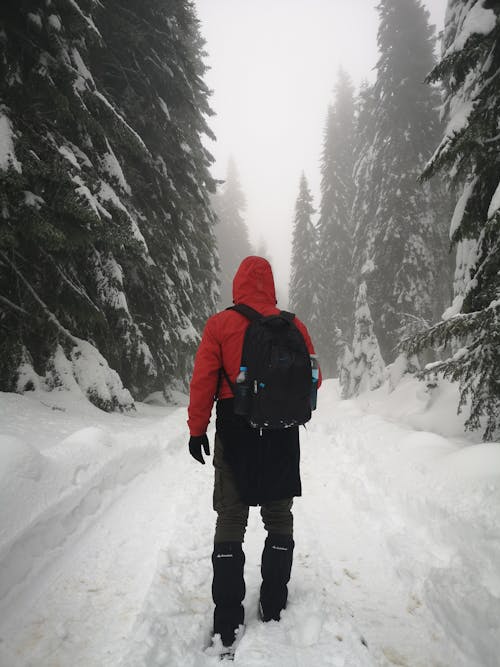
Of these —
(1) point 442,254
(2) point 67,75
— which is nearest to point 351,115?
(1) point 442,254

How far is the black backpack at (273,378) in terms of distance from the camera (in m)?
2.27

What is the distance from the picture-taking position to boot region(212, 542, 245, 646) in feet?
7.13

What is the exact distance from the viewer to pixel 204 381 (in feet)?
7.98

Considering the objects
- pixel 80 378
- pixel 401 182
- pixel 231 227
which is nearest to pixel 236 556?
pixel 80 378

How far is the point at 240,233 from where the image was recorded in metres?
40.0

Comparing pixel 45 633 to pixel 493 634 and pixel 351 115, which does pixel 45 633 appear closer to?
pixel 493 634

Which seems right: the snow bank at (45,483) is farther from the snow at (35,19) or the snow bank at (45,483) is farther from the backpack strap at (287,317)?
the snow at (35,19)

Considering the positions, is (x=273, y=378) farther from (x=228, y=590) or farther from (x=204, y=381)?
(x=228, y=590)

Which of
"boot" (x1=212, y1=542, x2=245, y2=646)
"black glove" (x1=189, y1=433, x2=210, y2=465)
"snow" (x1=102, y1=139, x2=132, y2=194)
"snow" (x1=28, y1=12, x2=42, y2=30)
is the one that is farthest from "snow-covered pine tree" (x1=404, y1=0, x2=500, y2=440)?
"snow" (x1=102, y1=139, x2=132, y2=194)

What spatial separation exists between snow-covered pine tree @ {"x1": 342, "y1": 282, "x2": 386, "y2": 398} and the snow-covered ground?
1028 centimetres

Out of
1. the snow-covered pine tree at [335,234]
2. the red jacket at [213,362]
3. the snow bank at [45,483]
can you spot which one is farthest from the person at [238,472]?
the snow-covered pine tree at [335,234]

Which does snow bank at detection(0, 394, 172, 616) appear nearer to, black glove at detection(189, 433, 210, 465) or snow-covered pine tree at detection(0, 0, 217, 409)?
black glove at detection(189, 433, 210, 465)

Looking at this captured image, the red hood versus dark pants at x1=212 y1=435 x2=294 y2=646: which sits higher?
the red hood

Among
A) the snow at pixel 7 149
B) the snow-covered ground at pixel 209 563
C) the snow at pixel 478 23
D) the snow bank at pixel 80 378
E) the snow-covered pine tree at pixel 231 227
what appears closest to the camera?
the snow-covered ground at pixel 209 563
